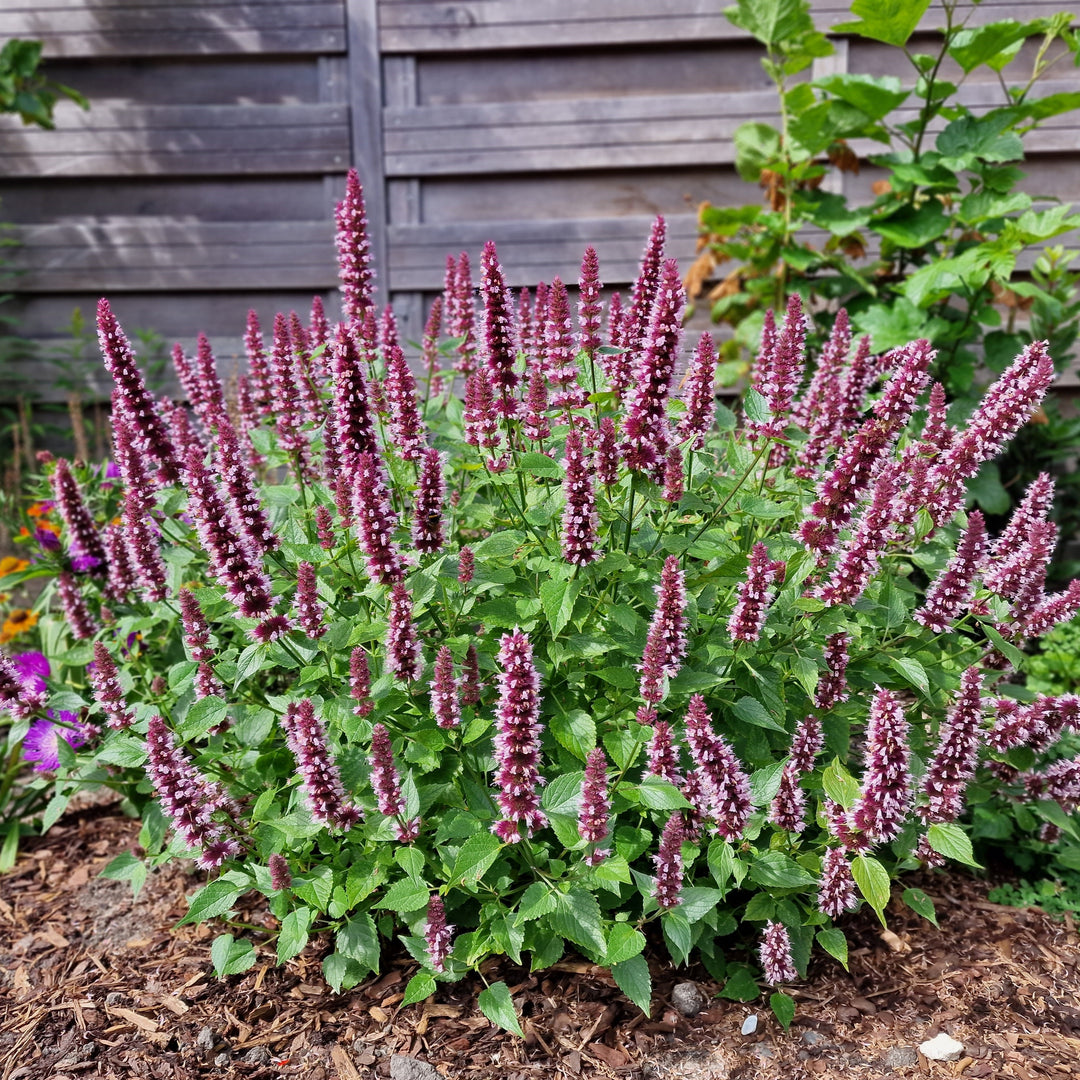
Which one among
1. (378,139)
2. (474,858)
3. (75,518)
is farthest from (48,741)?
(378,139)

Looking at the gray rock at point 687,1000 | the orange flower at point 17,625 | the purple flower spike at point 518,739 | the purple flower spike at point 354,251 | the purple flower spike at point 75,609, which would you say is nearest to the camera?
the purple flower spike at point 518,739

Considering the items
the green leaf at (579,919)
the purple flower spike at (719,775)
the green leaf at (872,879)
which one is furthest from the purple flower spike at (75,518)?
the green leaf at (872,879)

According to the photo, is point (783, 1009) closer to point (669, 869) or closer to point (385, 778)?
point (669, 869)

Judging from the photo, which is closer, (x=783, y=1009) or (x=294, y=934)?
(x=294, y=934)

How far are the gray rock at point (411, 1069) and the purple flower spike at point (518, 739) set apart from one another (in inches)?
27.7

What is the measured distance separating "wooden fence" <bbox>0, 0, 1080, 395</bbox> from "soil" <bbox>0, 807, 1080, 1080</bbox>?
4354 millimetres

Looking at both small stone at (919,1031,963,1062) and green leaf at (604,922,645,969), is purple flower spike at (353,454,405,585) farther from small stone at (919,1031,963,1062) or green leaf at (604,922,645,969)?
small stone at (919,1031,963,1062)

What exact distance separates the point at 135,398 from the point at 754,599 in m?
1.76

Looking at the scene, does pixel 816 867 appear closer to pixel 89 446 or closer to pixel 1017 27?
pixel 1017 27

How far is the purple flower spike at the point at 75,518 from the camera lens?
2.83 meters

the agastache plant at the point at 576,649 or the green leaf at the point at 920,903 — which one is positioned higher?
the agastache plant at the point at 576,649

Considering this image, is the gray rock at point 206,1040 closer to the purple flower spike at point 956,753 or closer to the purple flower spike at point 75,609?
the purple flower spike at point 75,609

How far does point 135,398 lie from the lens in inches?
95.6

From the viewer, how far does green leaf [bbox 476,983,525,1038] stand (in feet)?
6.93
